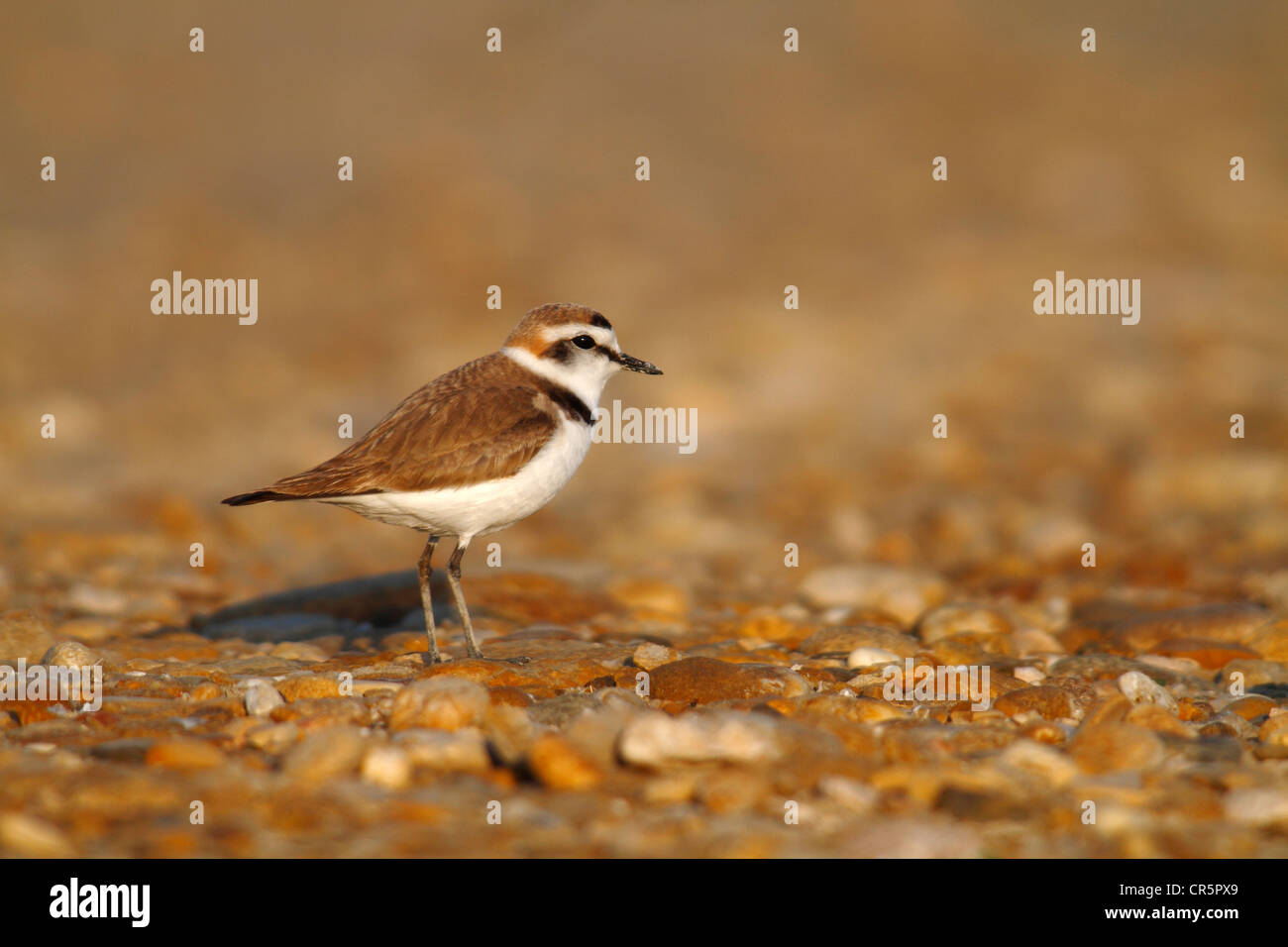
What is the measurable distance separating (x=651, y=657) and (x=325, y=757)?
8.59 ft

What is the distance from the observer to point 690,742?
209 inches

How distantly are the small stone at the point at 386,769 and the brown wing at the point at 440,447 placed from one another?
2.54m

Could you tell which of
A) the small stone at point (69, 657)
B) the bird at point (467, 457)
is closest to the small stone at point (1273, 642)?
the bird at point (467, 457)

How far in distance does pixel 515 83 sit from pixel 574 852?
2200 centimetres

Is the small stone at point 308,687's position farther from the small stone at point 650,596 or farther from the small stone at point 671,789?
the small stone at point 650,596

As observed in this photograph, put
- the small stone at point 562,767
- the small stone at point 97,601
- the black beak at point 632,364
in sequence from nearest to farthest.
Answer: the small stone at point 562,767 → the black beak at point 632,364 → the small stone at point 97,601

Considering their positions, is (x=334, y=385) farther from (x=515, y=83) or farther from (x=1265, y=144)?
(x=1265, y=144)

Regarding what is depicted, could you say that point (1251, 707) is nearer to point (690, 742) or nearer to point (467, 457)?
point (690, 742)

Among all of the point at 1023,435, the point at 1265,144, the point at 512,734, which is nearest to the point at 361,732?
the point at 512,734

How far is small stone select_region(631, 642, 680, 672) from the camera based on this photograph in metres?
7.49

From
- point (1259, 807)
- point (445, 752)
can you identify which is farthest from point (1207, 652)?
point (445, 752)

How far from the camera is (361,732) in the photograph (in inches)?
232

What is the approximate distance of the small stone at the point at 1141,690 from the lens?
6980mm

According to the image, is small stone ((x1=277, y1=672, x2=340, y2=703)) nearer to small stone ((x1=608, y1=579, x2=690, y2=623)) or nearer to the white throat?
the white throat
